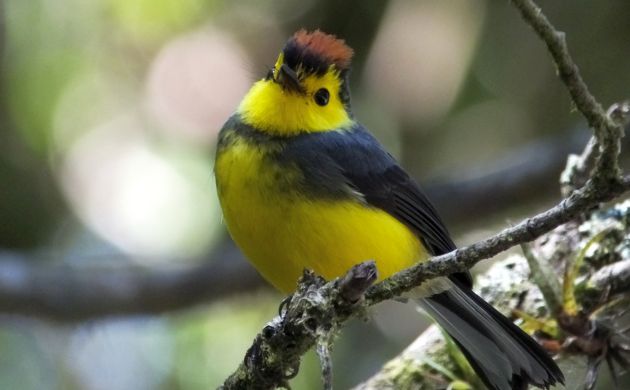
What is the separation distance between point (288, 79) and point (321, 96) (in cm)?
20

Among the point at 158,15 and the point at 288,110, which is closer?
the point at 288,110

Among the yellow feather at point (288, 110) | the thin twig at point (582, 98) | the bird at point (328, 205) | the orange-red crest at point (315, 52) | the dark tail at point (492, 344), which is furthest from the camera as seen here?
the orange-red crest at point (315, 52)

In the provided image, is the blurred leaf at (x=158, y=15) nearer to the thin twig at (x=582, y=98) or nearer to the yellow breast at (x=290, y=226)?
the yellow breast at (x=290, y=226)

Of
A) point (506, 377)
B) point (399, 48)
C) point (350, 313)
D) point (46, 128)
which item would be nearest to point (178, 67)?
point (46, 128)

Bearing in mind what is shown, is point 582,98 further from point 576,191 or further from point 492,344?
point 492,344

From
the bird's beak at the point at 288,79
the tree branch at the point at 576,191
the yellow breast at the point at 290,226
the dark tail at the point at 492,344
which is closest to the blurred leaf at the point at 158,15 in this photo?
the bird's beak at the point at 288,79

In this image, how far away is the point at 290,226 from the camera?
131 inches

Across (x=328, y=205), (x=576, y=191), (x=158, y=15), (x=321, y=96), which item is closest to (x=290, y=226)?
(x=328, y=205)

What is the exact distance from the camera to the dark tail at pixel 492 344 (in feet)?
10.4

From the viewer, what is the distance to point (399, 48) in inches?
220

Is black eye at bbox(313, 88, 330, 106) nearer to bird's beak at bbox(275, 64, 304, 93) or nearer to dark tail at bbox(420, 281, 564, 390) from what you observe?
bird's beak at bbox(275, 64, 304, 93)

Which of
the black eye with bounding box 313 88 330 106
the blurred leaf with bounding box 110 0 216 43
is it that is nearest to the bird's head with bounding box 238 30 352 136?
the black eye with bounding box 313 88 330 106

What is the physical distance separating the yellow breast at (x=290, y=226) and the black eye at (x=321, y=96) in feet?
1.40

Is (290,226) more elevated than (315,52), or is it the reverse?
(315,52)
